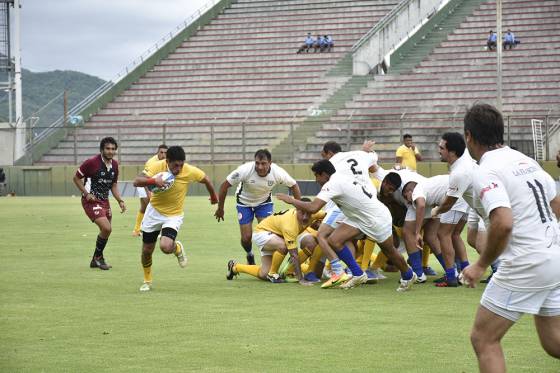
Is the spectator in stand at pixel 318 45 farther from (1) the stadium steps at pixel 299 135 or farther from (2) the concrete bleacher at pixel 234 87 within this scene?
(1) the stadium steps at pixel 299 135

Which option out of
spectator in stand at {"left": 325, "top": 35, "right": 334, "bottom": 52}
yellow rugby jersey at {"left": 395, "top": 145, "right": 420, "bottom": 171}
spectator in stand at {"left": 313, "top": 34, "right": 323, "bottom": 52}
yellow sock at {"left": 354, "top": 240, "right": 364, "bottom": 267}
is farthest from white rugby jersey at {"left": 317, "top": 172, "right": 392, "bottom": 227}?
spectator in stand at {"left": 313, "top": 34, "right": 323, "bottom": 52}

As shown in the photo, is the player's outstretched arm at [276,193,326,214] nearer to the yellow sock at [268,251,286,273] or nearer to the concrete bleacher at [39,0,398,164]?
the yellow sock at [268,251,286,273]

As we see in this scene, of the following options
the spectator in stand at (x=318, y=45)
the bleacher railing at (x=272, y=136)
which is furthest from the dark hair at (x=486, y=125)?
the spectator in stand at (x=318, y=45)

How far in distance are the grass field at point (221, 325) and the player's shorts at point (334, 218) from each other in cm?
89

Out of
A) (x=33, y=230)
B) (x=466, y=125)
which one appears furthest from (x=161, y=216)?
(x=33, y=230)

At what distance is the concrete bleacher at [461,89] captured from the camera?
37594 millimetres

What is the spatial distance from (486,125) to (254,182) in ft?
30.3

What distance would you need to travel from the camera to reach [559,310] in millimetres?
6121

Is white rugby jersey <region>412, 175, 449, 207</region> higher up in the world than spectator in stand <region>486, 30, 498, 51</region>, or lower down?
lower down

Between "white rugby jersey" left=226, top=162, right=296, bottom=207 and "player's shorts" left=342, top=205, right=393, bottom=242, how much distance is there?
2.45 meters

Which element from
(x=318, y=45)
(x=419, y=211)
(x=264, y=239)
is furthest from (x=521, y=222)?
(x=318, y=45)

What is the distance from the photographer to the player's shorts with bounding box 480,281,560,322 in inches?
237

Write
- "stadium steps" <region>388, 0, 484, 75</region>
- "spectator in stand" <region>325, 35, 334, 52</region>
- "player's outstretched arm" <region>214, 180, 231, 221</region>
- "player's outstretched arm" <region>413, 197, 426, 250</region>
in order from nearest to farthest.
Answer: "player's outstretched arm" <region>413, 197, 426, 250</region> < "player's outstretched arm" <region>214, 180, 231, 221</region> < "stadium steps" <region>388, 0, 484, 75</region> < "spectator in stand" <region>325, 35, 334, 52</region>

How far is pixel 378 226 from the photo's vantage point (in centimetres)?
1232
